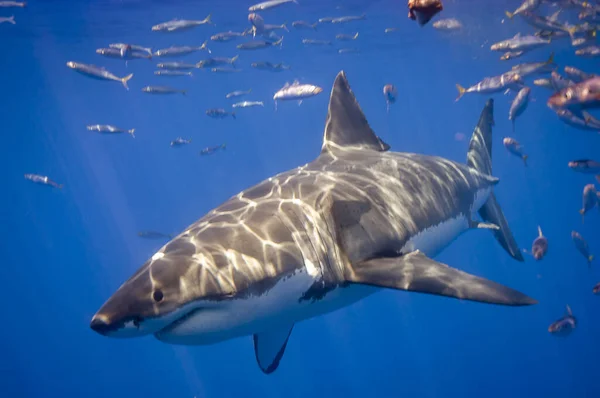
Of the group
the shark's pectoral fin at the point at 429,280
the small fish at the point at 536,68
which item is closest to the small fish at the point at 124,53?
the small fish at the point at 536,68

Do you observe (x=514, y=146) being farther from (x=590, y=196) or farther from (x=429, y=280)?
(x=429, y=280)

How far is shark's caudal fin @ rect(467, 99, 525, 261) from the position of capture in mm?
7180

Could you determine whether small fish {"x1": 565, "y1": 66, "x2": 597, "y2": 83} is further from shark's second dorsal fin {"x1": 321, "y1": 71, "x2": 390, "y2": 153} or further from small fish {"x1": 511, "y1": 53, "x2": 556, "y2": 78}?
shark's second dorsal fin {"x1": 321, "y1": 71, "x2": 390, "y2": 153}

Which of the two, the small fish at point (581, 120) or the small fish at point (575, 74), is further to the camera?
the small fish at point (575, 74)

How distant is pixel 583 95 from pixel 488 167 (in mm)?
2293

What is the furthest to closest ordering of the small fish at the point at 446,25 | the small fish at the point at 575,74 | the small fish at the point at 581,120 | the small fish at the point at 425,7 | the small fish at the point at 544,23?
1. the small fish at the point at 446,25
2. the small fish at the point at 544,23
3. the small fish at the point at 575,74
4. the small fish at the point at 581,120
5. the small fish at the point at 425,7

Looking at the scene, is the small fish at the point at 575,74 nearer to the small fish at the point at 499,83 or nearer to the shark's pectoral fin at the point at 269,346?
the small fish at the point at 499,83

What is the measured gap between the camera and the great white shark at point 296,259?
111 inches

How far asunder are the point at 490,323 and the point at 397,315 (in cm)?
552

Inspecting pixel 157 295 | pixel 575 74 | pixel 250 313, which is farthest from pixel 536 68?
pixel 157 295

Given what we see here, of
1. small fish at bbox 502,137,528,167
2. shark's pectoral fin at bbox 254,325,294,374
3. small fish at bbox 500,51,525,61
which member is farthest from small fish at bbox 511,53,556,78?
shark's pectoral fin at bbox 254,325,294,374

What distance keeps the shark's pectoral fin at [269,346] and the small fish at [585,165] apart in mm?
7434

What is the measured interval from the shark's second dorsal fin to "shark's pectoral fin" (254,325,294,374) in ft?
9.10

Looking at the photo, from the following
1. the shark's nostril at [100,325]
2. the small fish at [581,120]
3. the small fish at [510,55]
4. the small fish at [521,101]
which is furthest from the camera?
the small fish at [510,55]
